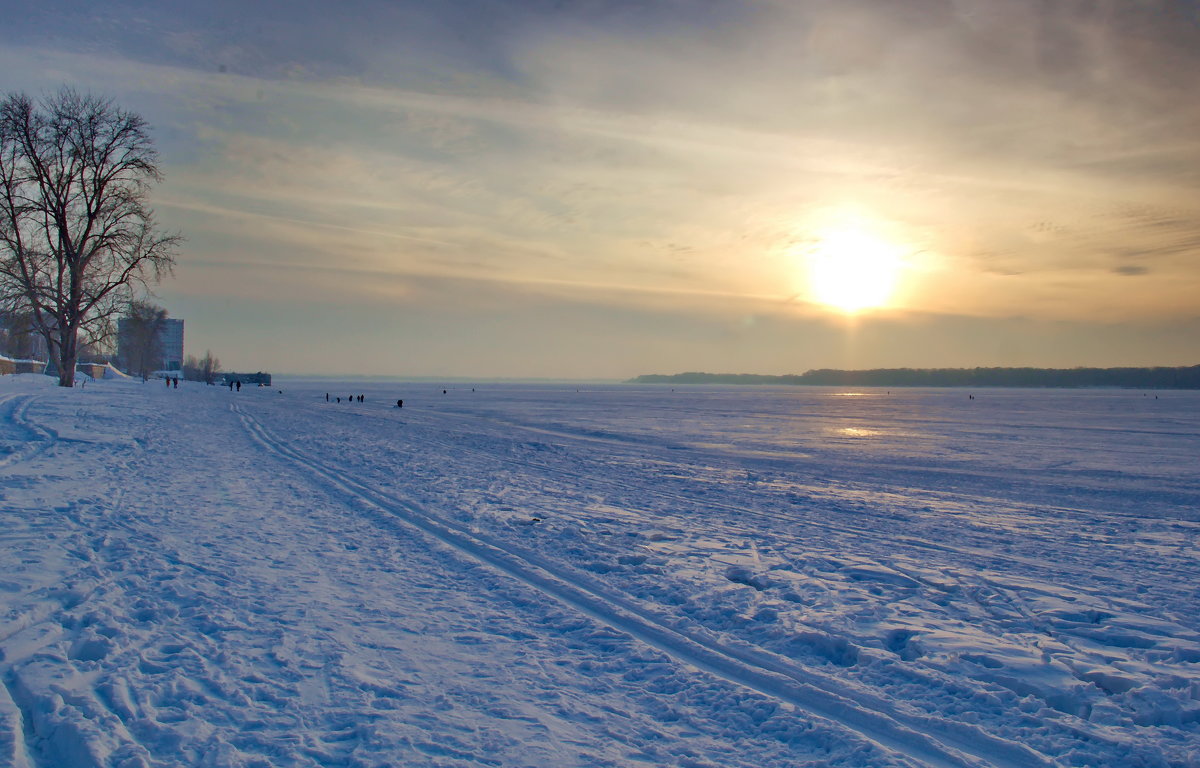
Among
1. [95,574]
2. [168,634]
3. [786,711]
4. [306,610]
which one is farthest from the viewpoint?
[95,574]

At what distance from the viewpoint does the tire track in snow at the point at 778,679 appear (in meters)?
4.23

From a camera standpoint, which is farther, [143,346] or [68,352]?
[143,346]

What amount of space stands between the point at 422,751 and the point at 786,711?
225 cm

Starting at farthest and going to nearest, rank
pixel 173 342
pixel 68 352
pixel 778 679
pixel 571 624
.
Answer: pixel 173 342
pixel 68 352
pixel 571 624
pixel 778 679

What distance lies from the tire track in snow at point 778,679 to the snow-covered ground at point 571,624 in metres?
0.03

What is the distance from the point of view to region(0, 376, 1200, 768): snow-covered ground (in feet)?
13.6

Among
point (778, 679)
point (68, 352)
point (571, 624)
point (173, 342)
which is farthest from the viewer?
point (173, 342)

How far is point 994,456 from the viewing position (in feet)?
77.6

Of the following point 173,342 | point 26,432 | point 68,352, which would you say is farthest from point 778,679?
point 173,342

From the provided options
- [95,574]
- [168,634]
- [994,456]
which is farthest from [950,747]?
[994,456]

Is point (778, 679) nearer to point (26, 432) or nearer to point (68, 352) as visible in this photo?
point (26, 432)

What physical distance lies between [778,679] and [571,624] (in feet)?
5.91

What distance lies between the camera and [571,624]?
6121 millimetres

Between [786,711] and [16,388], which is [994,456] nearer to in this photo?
[786,711]
